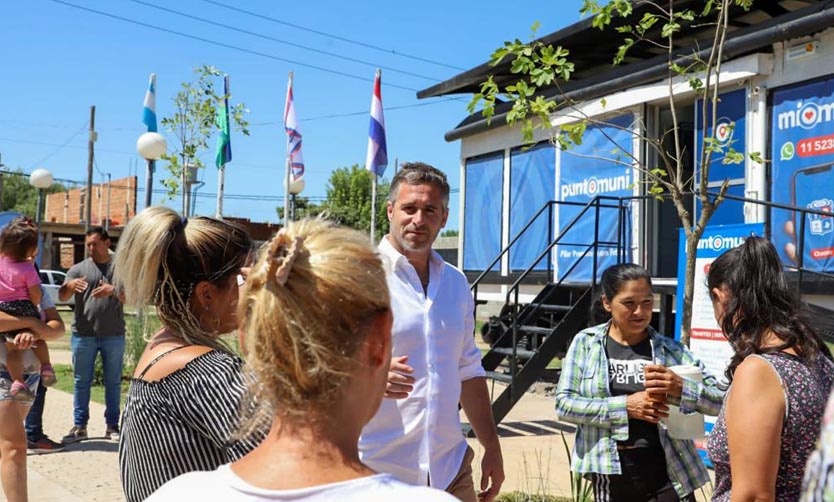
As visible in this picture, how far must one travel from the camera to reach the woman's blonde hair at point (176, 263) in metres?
2.21

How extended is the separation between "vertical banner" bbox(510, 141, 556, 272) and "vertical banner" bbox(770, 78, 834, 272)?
3.76 meters

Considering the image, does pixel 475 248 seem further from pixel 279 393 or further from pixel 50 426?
pixel 279 393

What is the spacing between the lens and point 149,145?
13.2 metres

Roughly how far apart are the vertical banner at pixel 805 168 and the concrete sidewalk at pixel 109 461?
3176 millimetres

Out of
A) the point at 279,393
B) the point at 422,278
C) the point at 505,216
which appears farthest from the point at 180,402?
the point at 505,216

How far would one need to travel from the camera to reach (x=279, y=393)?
4.54ft

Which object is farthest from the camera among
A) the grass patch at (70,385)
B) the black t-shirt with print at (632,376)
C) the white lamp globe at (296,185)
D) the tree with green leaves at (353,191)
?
the tree with green leaves at (353,191)

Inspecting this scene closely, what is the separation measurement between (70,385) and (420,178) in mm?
11093

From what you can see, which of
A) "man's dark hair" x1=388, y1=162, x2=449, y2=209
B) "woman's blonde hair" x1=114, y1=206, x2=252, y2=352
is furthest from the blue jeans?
"woman's blonde hair" x1=114, y1=206, x2=252, y2=352

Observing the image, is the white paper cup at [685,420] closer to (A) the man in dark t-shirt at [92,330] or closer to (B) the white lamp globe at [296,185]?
(A) the man in dark t-shirt at [92,330]

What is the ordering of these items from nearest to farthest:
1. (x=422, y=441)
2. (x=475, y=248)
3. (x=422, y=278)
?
(x=422, y=441)
(x=422, y=278)
(x=475, y=248)

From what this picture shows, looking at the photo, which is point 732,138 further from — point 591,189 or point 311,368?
Answer: point 311,368

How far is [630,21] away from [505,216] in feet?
12.2

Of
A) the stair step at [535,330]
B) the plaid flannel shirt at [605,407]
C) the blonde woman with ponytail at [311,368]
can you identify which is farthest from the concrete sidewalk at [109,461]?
the blonde woman with ponytail at [311,368]
